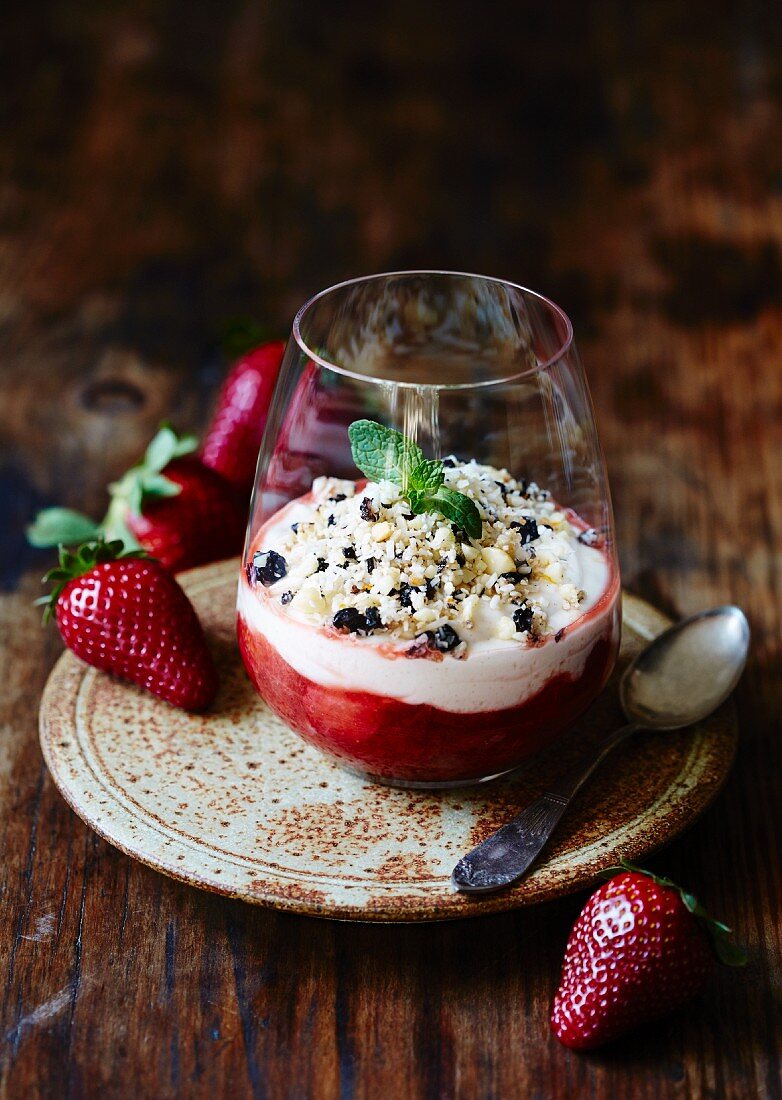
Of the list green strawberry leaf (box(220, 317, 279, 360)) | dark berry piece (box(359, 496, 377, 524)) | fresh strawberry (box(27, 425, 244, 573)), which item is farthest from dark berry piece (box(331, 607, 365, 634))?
green strawberry leaf (box(220, 317, 279, 360))

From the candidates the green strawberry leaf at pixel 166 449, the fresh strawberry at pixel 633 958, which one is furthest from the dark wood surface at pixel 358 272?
the green strawberry leaf at pixel 166 449

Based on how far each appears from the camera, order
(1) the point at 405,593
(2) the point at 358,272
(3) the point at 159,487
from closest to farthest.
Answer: (1) the point at 405,593
(3) the point at 159,487
(2) the point at 358,272

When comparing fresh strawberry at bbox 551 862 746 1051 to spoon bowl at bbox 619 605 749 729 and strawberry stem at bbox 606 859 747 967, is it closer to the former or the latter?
strawberry stem at bbox 606 859 747 967

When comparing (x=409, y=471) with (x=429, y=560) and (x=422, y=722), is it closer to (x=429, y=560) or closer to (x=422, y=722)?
(x=429, y=560)

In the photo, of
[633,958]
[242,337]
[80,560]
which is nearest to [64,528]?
[80,560]

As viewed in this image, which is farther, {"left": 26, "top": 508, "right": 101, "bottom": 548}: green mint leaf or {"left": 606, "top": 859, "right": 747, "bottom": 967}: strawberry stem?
{"left": 26, "top": 508, "right": 101, "bottom": 548}: green mint leaf

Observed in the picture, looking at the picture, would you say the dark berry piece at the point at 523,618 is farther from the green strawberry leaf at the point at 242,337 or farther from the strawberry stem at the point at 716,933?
the green strawberry leaf at the point at 242,337

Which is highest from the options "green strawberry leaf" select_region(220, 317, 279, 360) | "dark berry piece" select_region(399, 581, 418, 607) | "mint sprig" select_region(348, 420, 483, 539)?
"mint sprig" select_region(348, 420, 483, 539)
